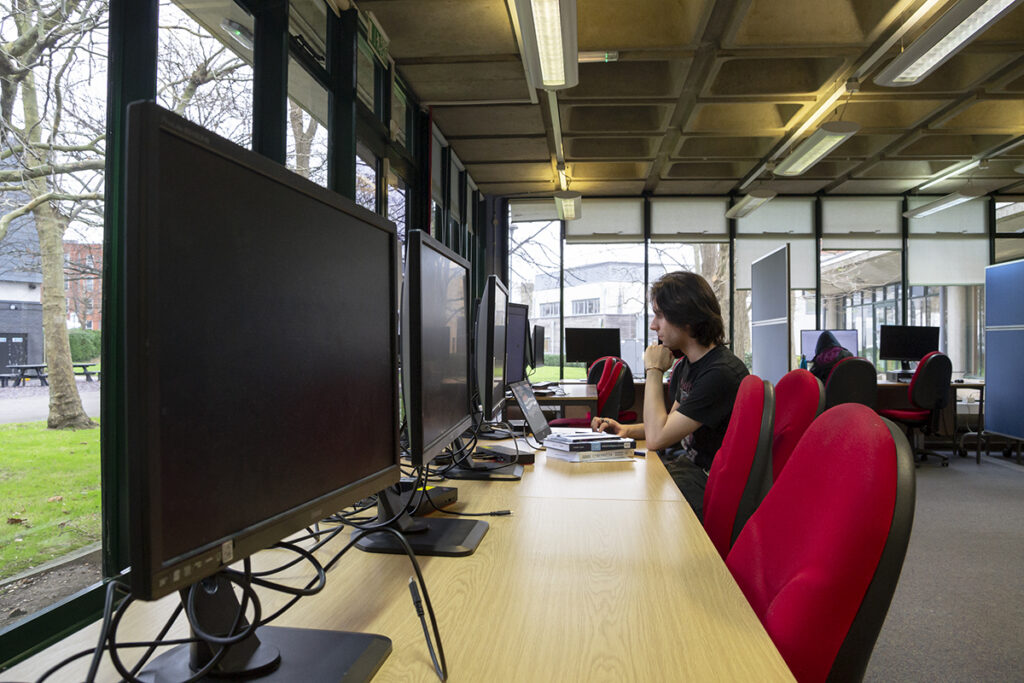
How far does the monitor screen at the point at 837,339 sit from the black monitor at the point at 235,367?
684cm

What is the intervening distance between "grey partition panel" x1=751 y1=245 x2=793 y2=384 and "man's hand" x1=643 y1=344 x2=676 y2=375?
1644 millimetres

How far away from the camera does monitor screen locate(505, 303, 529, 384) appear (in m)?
2.23

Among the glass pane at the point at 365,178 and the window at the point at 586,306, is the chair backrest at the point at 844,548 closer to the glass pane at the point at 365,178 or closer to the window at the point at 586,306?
the glass pane at the point at 365,178

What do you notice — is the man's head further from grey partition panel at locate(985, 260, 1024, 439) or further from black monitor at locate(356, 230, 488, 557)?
grey partition panel at locate(985, 260, 1024, 439)

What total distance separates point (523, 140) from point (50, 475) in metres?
5.02

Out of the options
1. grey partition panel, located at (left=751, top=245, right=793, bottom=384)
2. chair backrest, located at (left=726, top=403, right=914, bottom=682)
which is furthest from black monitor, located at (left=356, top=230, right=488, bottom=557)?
grey partition panel, located at (left=751, top=245, right=793, bottom=384)

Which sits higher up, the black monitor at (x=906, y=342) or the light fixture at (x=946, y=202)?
the light fixture at (x=946, y=202)

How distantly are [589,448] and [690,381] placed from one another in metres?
0.51

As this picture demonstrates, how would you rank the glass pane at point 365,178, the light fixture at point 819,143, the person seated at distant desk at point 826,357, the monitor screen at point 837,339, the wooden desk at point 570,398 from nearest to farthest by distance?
1. the glass pane at point 365,178
2. the wooden desk at point 570,398
3. the light fixture at point 819,143
4. the person seated at distant desk at point 826,357
5. the monitor screen at point 837,339

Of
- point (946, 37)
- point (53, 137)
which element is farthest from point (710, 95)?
point (53, 137)

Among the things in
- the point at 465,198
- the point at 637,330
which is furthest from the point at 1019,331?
the point at 465,198

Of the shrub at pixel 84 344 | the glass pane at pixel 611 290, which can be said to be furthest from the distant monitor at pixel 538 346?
the shrub at pixel 84 344

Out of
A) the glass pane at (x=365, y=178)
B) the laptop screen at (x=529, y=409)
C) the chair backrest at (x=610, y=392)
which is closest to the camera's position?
the laptop screen at (x=529, y=409)

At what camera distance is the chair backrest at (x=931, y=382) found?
5.61 meters
